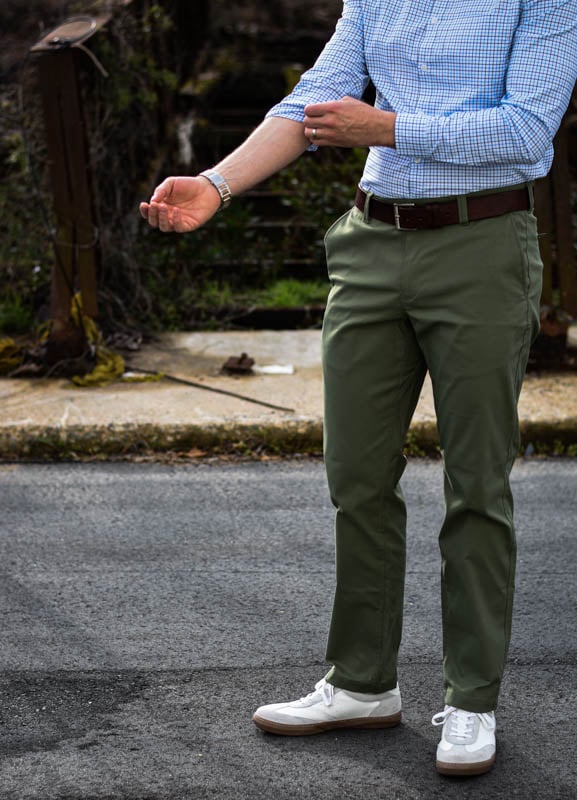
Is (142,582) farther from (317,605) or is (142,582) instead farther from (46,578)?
(317,605)

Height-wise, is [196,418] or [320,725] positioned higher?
[320,725]

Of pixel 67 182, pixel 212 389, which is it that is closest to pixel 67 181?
pixel 67 182

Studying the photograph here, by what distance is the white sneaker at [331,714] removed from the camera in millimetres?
2816

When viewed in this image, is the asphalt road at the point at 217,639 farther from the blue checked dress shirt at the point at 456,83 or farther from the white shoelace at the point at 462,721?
the blue checked dress shirt at the point at 456,83

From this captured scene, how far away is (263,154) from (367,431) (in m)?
0.66

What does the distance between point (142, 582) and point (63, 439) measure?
152cm

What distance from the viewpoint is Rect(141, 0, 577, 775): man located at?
2.43m

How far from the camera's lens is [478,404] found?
2.55m

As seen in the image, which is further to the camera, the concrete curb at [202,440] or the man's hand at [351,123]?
the concrete curb at [202,440]

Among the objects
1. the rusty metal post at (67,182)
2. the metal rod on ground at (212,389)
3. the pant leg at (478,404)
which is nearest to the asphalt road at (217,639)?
the pant leg at (478,404)

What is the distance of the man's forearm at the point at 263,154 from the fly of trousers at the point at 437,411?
203 millimetres

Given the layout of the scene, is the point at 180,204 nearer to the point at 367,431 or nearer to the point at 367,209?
the point at 367,209

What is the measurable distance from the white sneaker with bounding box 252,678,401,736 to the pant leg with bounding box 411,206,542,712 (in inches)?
7.6

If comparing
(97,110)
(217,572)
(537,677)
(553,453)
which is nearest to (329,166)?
(97,110)
